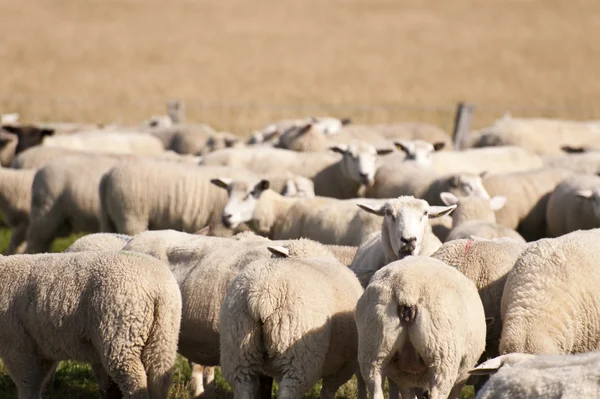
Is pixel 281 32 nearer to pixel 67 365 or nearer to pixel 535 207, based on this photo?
pixel 535 207

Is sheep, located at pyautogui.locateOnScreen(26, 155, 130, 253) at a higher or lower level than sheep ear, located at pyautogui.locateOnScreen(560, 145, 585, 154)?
higher

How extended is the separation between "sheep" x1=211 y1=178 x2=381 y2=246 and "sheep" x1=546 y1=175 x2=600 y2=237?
2286 mm

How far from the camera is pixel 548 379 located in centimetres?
376

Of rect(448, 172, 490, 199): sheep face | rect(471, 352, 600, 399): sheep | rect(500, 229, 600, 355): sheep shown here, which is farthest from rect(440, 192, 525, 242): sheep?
rect(471, 352, 600, 399): sheep

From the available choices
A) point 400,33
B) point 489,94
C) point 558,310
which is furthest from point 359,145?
point 400,33

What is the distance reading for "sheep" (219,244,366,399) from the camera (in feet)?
16.7

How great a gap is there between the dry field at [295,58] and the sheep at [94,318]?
17.6 meters

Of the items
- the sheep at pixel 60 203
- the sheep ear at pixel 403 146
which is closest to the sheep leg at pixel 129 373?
the sheep at pixel 60 203

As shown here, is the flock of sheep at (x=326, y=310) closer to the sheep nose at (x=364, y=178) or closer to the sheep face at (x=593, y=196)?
the sheep face at (x=593, y=196)

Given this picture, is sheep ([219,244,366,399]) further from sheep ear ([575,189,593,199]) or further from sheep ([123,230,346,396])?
sheep ear ([575,189,593,199])

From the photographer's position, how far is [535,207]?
425 inches

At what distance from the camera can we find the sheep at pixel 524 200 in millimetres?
10523

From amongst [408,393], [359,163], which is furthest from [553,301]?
[359,163]

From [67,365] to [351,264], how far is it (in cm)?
219
